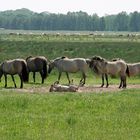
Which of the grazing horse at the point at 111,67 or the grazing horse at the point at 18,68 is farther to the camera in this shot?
the grazing horse at the point at 111,67

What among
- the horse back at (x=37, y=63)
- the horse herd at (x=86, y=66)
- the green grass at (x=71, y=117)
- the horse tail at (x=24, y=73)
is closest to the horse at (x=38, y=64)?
the horse back at (x=37, y=63)

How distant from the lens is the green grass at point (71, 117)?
1518cm

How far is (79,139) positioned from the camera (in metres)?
14.5

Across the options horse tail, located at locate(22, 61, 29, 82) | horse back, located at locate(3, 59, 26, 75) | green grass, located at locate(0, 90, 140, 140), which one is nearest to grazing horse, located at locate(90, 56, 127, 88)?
horse tail, located at locate(22, 61, 29, 82)

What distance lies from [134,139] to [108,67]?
59.4ft

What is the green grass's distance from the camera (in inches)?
598

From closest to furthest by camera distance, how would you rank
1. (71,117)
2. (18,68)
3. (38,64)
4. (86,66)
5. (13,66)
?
(71,117), (18,68), (13,66), (86,66), (38,64)

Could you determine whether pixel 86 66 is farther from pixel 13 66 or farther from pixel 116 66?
pixel 13 66

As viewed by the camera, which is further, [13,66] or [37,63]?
[37,63]

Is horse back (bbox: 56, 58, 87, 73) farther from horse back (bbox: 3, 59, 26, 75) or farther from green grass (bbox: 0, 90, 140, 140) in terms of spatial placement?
green grass (bbox: 0, 90, 140, 140)

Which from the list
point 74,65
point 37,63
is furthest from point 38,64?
point 74,65

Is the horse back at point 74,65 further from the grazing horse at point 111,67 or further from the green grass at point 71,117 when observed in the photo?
the green grass at point 71,117

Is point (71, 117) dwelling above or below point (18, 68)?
above

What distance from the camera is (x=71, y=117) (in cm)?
1752
